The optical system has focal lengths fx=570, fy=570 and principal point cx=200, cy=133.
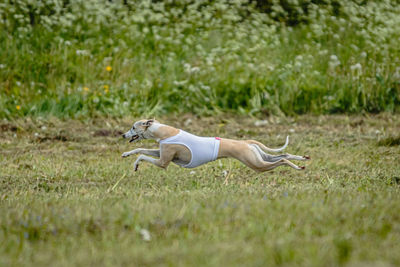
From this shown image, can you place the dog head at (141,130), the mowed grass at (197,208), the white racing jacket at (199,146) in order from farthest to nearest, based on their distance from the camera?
the dog head at (141,130) → the white racing jacket at (199,146) → the mowed grass at (197,208)

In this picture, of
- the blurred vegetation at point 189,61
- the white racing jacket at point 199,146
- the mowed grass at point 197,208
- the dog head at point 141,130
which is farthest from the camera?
the blurred vegetation at point 189,61

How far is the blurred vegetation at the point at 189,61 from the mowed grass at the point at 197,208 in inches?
74.9

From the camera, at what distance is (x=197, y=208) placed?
12.9 ft

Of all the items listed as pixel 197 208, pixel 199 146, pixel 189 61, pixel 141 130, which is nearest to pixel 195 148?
pixel 199 146

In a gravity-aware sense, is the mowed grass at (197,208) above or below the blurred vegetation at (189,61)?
above

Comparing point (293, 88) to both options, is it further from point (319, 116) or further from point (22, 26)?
point (22, 26)

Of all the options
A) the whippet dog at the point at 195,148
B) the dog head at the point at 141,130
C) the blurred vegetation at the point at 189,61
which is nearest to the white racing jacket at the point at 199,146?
the whippet dog at the point at 195,148

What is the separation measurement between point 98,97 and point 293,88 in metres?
3.44

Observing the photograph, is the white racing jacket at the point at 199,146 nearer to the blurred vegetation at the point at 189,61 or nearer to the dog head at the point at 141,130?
the dog head at the point at 141,130

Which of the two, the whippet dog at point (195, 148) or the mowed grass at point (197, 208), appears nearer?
the mowed grass at point (197, 208)

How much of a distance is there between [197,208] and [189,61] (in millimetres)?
7506

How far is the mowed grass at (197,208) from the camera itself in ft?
9.78

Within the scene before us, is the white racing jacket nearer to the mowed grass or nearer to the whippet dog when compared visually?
the whippet dog

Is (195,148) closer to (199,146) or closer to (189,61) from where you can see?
(199,146)
